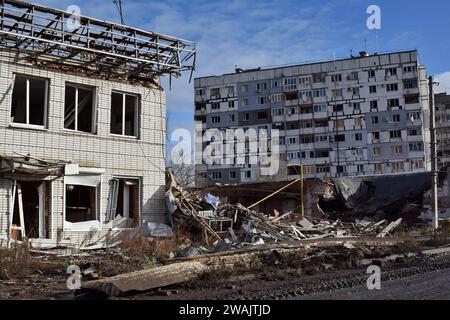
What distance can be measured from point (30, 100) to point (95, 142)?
2.39m

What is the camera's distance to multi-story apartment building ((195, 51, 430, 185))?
71750mm

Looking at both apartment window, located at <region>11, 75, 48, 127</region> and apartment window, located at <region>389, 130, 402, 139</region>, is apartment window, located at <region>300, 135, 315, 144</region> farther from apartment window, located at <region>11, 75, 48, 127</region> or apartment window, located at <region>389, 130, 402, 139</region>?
apartment window, located at <region>11, 75, 48, 127</region>

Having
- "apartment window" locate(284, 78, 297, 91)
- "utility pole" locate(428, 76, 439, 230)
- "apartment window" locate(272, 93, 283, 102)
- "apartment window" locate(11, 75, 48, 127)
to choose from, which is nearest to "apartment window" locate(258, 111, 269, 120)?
"apartment window" locate(272, 93, 283, 102)

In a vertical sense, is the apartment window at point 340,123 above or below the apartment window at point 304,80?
below

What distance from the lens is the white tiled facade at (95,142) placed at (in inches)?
549

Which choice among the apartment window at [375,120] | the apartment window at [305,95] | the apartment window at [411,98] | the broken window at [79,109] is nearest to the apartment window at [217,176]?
the apartment window at [305,95]

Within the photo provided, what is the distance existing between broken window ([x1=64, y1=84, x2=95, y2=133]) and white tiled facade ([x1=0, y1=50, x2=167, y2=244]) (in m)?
0.28

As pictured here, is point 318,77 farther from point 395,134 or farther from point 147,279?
point 147,279

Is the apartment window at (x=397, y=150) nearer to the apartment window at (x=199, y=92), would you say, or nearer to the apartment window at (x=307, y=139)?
the apartment window at (x=307, y=139)

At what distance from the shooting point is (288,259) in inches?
434

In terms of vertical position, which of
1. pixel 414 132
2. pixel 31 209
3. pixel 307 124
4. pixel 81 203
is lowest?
pixel 31 209

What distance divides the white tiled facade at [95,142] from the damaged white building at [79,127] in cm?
3

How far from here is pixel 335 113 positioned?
250 ft

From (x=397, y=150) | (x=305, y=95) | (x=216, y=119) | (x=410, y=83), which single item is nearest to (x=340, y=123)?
(x=305, y=95)
